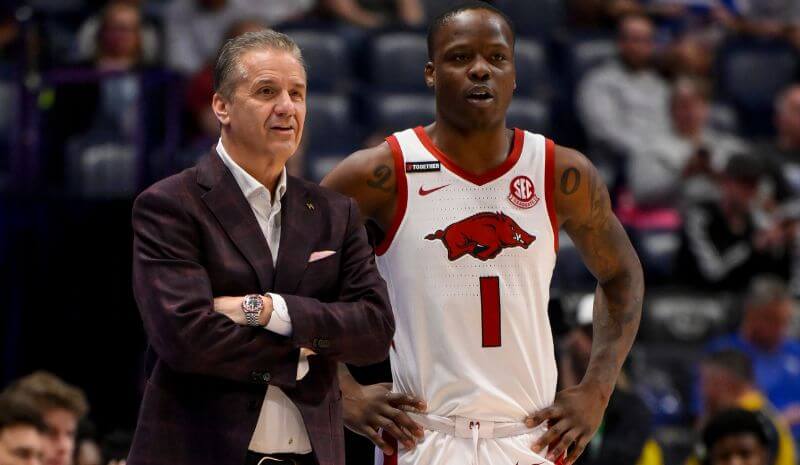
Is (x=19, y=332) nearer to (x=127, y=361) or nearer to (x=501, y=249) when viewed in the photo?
(x=127, y=361)

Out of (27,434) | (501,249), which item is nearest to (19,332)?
(27,434)

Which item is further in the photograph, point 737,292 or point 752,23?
point 752,23

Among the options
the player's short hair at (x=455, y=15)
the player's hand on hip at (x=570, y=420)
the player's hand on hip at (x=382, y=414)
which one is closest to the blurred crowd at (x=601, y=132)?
the player's hand on hip at (x=570, y=420)

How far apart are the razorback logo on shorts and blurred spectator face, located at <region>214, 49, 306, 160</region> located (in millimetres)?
740

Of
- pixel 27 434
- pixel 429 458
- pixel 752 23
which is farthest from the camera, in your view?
pixel 752 23

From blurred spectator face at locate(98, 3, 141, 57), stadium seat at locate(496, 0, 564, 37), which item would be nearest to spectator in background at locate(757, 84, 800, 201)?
stadium seat at locate(496, 0, 564, 37)

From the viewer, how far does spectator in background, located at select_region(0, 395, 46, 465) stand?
5.79 m

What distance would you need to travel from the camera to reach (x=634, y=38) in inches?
443

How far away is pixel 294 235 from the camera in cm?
396

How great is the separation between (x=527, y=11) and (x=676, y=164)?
1.93 meters

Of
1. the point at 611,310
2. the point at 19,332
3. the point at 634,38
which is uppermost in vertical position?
the point at 634,38

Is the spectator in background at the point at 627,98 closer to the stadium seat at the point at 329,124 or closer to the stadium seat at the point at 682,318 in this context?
the stadium seat at the point at 682,318

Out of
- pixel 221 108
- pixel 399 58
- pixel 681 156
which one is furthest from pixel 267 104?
pixel 681 156

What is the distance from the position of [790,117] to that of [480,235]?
7.01m
